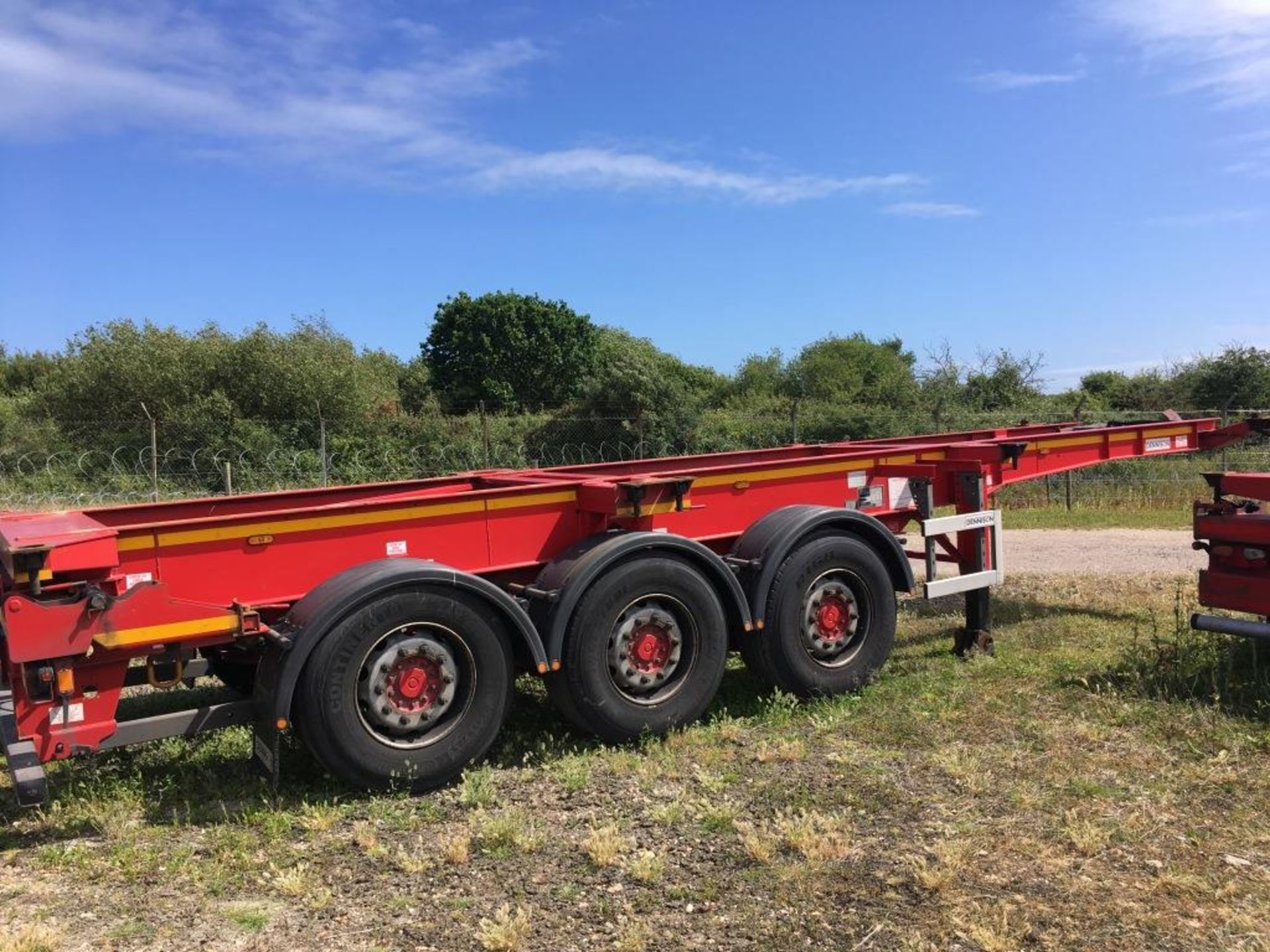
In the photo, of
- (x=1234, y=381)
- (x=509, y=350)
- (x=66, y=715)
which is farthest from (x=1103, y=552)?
(x=509, y=350)

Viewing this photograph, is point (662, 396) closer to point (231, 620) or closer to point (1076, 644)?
point (1076, 644)

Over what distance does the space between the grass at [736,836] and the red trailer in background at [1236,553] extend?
34 cm

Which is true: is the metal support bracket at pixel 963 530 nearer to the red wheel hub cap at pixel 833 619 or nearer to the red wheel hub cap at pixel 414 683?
the red wheel hub cap at pixel 833 619

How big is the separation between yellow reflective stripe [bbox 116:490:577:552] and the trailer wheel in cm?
50

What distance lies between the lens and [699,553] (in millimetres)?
5156

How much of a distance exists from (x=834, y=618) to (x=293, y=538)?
3118 mm

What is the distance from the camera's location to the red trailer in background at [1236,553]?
5695 mm

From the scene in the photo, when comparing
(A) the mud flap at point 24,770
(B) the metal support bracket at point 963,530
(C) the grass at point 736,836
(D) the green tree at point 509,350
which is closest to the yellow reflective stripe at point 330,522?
(A) the mud flap at point 24,770

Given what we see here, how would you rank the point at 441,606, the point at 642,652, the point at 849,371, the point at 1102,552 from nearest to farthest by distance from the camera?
the point at 441,606
the point at 642,652
the point at 1102,552
the point at 849,371

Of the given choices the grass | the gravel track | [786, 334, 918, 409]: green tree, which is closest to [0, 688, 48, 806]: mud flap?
the grass

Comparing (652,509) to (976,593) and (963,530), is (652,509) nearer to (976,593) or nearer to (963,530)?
(963,530)

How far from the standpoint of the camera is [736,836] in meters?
3.94

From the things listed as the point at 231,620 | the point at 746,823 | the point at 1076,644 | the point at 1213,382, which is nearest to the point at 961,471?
the point at 1076,644

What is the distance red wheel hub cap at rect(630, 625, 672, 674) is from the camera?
503cm
